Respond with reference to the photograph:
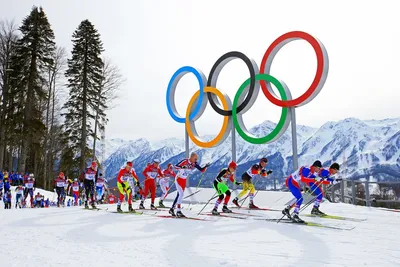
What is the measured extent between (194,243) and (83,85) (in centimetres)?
2447

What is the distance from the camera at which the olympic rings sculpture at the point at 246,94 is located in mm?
14711

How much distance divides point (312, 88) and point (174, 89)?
377 inches

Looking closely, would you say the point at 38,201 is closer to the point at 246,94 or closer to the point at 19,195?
the point at 19,195

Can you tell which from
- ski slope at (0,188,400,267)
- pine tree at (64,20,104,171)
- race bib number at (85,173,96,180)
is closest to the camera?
ski slope at (0,188,400,267)

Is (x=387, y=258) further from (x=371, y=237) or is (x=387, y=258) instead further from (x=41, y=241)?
(x=41, y=241)

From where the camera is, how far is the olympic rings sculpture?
14.7 meters

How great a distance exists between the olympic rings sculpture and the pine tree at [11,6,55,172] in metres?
13.3

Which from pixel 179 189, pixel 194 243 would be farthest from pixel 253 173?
pixel 194 243

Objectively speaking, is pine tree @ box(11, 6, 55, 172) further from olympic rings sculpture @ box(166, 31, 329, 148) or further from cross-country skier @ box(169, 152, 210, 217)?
cross-country skier @ box(169, 152, 210, 217)

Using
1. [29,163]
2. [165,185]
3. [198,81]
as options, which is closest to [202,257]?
[165,185]

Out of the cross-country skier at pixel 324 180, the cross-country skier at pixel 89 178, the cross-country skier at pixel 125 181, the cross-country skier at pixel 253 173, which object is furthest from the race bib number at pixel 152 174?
the cross-country skier at pixel 324 180

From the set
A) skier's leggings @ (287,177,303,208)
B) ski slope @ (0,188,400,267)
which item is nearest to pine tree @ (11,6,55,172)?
ski slope @ (0,188,400,267)

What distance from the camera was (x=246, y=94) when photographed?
17.8 m

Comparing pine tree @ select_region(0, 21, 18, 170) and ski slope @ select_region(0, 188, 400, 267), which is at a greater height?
pine tree @ select_region(0, 21, 18, 170)
